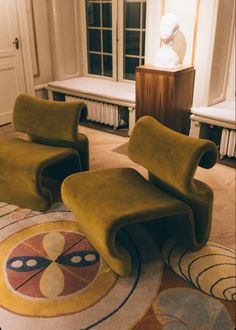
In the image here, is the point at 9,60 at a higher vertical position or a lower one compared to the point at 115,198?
higher

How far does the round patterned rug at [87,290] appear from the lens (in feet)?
5.10

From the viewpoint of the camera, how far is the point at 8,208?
2.42m

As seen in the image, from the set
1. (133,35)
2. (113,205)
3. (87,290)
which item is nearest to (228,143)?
(113,205)

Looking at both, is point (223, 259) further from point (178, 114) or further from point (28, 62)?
point (28, 62)

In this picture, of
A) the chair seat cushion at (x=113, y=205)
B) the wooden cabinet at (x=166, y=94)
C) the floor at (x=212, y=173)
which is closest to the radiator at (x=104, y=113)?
the floor at (x=212, y=173)

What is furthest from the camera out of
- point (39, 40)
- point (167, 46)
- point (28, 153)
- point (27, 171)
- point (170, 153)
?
point (39, 40)

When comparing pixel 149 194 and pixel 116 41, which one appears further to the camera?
pixel 116 41

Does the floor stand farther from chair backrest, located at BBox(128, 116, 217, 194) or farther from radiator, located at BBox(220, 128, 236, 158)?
chair backrest, located at BBox(128, 116, 217, 194)

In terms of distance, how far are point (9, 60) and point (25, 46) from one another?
0.27 meters

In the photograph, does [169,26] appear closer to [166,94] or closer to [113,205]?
[166,94]

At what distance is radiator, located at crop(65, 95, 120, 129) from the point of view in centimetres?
387

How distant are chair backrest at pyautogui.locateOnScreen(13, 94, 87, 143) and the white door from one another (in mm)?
1464

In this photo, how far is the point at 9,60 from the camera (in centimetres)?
393

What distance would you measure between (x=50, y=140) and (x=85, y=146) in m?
0.28
